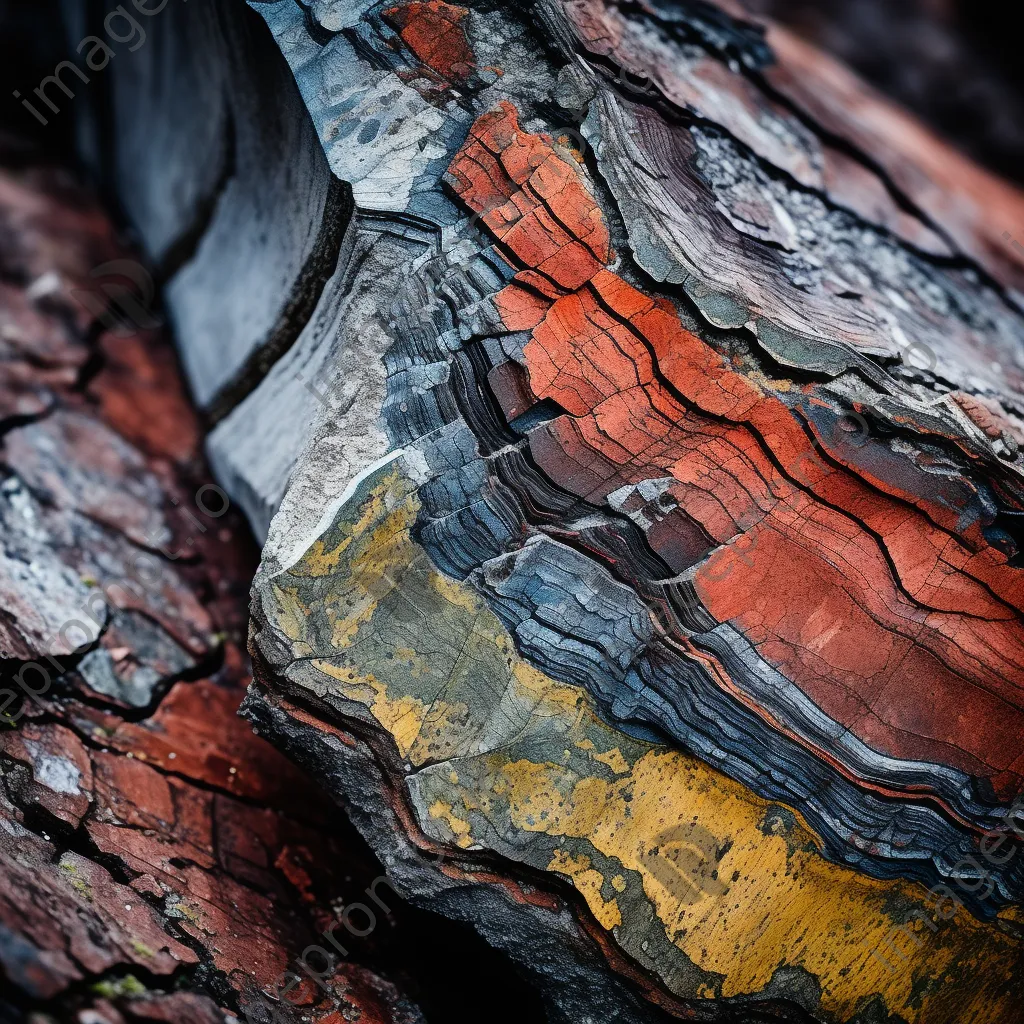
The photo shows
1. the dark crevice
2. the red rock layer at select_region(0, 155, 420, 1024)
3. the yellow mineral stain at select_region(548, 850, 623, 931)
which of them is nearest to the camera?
the red rock layer at select_region(0, 155, 420, 1024)

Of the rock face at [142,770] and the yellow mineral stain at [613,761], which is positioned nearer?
the rock face at [142,770]

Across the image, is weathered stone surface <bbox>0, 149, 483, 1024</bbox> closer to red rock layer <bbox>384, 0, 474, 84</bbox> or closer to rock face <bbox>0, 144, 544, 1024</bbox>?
rock face <bbox>0, 144, 544, 1024</bbox>

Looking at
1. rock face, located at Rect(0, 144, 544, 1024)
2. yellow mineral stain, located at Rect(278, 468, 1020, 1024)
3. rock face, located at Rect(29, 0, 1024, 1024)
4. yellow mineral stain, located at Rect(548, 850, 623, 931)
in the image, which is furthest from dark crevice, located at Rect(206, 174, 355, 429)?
yellow mineral stain, located at Rect(548, 850, 623, 931)

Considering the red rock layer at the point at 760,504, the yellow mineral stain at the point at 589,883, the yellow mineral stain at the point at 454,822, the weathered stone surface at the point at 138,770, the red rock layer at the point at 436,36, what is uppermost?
the red rock layer at the point at 436,36

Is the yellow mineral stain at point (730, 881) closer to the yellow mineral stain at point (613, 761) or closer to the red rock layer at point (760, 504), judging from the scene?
the yellow mineral stain at point (613, 761)

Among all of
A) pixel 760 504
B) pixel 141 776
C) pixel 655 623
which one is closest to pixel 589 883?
pixel 655 623

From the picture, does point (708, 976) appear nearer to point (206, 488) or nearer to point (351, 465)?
point (351, 465)

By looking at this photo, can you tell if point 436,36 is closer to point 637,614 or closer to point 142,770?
point 637,614

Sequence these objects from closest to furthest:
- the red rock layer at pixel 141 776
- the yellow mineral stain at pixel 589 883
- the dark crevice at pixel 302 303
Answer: the red rock layer at pixel 141 776
the yellow mineral stain at pixel 589 883
the dark crevice at pixel 302 303

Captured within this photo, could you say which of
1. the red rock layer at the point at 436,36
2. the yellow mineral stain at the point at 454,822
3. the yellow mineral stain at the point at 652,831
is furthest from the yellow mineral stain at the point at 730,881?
the red rock layer at the point at 436,36
